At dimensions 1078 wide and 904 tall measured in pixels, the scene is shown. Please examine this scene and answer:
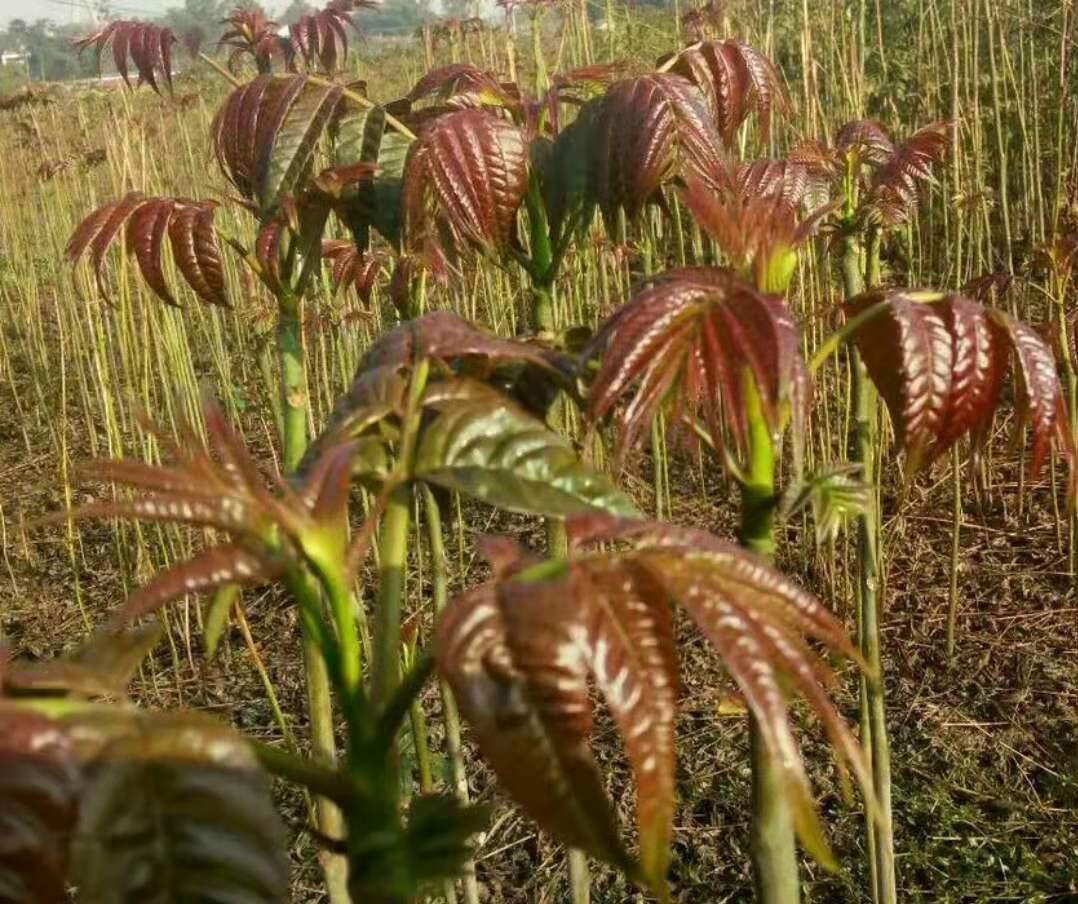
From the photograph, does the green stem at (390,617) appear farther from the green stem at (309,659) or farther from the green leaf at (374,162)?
the green leaf at (374,162)

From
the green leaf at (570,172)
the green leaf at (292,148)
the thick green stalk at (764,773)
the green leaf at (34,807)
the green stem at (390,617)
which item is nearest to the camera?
the green leaf at (34,807)

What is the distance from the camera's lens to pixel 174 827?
31 centimetres

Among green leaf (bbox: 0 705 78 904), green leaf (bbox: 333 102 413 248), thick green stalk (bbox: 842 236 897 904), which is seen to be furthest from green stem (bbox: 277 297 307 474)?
green leaf (bbox: 0 705 78 904)

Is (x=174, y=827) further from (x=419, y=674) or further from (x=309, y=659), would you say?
(x=309, y=659)

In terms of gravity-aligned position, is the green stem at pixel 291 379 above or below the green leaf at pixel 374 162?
below

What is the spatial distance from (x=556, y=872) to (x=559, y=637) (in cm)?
135

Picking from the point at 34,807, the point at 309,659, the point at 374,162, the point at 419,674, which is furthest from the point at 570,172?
the point at 34,807

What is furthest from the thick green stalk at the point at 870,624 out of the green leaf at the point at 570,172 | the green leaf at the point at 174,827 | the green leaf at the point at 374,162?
the green leaf at the point at 174,827

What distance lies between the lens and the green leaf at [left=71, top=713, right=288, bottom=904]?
0.30 meters

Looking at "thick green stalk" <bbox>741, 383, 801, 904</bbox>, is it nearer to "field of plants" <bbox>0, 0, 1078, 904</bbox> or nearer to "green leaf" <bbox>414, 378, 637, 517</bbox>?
"field of plants" <bbox>0, 0, 1078, 904</bbox>

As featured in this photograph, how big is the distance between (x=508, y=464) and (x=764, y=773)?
0.22 m

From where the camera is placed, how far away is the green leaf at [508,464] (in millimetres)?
449

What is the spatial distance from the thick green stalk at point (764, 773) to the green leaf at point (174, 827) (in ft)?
1.02

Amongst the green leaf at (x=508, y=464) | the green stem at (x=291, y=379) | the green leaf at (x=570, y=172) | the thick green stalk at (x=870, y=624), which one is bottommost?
the thick green stalk at (x=870, y=624)
